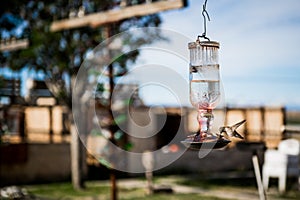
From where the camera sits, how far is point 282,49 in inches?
216

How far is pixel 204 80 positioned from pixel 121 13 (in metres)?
3.13

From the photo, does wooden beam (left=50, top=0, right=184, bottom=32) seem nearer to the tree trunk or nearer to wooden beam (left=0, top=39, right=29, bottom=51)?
wooden beam (left=0, top=39, right=29, bottom=51)

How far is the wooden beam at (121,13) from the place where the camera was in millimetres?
3734

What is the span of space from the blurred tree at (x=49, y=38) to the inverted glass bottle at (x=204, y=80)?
506cm

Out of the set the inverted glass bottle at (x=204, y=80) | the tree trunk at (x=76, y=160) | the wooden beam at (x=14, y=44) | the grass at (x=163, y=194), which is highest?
the wooden beam at (x=14, y=44)

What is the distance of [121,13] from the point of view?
4.55m

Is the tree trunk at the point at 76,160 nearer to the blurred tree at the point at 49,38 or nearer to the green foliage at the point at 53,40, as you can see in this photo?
the blurred tree at the point at 49,38

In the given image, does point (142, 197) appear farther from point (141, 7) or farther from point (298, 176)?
point (141, 7)

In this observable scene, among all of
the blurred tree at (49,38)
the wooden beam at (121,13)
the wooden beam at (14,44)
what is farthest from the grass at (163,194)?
the wooden beam at (121,13)

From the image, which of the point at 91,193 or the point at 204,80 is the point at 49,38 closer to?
the point at 91,193

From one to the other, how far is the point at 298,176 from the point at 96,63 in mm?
3234

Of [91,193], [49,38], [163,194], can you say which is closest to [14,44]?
[49,38]

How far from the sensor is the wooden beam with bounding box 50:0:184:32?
3734 millimetres

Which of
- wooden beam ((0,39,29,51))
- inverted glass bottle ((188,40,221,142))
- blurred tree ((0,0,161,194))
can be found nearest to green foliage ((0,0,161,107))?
blurred tree ((0,0,161,194))
